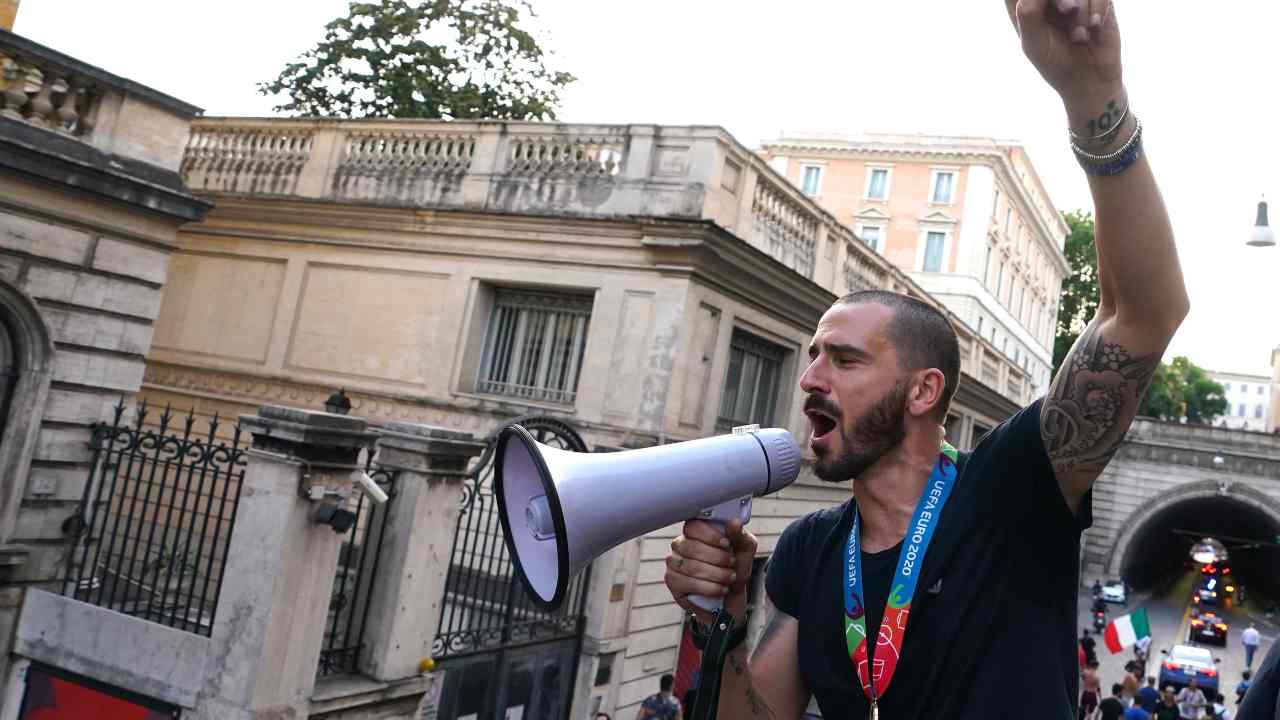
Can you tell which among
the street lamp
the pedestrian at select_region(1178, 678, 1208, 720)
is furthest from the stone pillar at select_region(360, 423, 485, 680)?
the pedestrian at select_region(1178, 678, 1208, 720)

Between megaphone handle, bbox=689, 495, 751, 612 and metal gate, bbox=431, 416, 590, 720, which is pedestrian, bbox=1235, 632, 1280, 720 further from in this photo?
metal gate, bbox=431, 416, 590, 720

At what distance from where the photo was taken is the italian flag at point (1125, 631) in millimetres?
18422

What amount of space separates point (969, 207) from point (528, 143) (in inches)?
1418

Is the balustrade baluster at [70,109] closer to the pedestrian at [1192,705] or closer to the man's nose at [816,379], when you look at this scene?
the man's nose at [816,379]

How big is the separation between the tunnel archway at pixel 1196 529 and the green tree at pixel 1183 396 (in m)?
12.5

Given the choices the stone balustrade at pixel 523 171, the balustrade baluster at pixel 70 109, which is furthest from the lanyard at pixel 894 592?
the stone balustrade at pixel 523 171

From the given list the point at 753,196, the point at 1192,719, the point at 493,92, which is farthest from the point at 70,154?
the point at 1192,719

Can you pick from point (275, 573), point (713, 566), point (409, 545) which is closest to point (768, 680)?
point (713, 566)

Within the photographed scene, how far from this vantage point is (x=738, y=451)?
2.75 meters

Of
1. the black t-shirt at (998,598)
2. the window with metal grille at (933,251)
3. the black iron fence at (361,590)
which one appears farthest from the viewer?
the window with metal grille at (933,251)

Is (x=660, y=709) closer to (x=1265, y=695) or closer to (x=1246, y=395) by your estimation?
(x=1265, y=695)

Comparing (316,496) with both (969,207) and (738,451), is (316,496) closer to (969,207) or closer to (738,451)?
(738,451)

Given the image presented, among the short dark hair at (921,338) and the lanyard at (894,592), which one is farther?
the short dark hair at (921,338)

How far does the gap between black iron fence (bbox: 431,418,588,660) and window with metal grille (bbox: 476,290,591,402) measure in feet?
3.78
